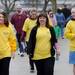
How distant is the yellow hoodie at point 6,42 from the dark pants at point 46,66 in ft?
1.90

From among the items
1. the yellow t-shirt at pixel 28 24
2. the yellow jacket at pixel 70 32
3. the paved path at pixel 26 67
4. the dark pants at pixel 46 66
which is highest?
the yellow jacket at pixel 70 32

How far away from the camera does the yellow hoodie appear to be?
8305mm

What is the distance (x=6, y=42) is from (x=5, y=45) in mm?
73

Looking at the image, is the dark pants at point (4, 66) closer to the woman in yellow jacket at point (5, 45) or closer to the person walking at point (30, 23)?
the woman in yellow jacket at point (5, 45)

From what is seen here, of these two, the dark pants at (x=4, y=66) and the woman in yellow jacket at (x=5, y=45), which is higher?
the woman in yellow jacket at (x=5, y=45)

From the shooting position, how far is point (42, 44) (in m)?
8.52

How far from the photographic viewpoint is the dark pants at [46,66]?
844 cm

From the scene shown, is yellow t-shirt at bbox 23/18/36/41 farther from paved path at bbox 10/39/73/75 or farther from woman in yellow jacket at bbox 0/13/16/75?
woman in yellow jacket at bbox 0/13/16/75

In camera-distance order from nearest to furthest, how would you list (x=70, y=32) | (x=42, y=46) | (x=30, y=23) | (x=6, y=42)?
(x=6, y=42), (x=42, y=46), (x=70, y=32), (x=30, y=23)

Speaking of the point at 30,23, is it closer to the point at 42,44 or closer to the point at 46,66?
the point at 42,44

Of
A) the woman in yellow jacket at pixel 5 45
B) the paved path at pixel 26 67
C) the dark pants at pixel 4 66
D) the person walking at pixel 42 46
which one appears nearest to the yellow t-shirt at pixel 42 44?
the person walking at pixel 42 46

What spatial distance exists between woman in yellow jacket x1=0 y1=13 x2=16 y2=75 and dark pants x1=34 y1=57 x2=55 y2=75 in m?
0.56

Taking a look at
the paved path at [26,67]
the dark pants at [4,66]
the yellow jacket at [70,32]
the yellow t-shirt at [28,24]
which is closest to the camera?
the dark pants at [4,66]

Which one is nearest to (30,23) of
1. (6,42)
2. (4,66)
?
(6,42)
